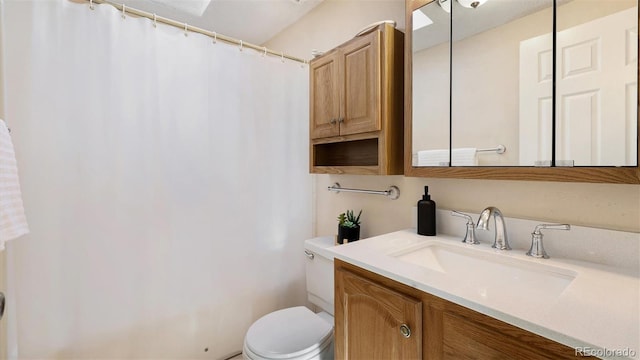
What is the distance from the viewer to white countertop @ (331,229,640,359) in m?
0.50

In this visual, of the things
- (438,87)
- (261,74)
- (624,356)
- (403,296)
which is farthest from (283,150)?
(624,356)

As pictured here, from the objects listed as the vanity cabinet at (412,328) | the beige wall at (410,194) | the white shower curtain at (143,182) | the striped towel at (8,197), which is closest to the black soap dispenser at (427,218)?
the beige wall at (410,194)

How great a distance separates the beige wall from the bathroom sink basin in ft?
0.74

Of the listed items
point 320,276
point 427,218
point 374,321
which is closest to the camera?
point 374,321

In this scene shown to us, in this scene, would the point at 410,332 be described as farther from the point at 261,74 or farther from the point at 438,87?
the point at 261,74

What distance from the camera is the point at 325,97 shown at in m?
1.55

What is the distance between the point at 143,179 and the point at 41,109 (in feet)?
1.52

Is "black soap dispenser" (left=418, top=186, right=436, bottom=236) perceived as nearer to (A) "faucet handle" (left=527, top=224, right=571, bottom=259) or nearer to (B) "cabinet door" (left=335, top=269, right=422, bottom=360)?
(A) "faucet handle" (left=527, top=224, right=571, bottom=259)

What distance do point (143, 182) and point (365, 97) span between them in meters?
1.19

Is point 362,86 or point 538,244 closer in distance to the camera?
point 538,244

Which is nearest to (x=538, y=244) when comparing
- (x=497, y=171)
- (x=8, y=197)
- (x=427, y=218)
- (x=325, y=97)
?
(x=497, y=171)

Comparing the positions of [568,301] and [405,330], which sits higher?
[568,301]

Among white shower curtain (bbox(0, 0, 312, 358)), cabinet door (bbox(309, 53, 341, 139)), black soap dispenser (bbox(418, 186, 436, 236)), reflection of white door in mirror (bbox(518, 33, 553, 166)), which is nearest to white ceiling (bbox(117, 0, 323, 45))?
white shower curtain (bbox(0, 0, 312, 358))

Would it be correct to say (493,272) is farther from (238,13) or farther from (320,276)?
(238,13)
